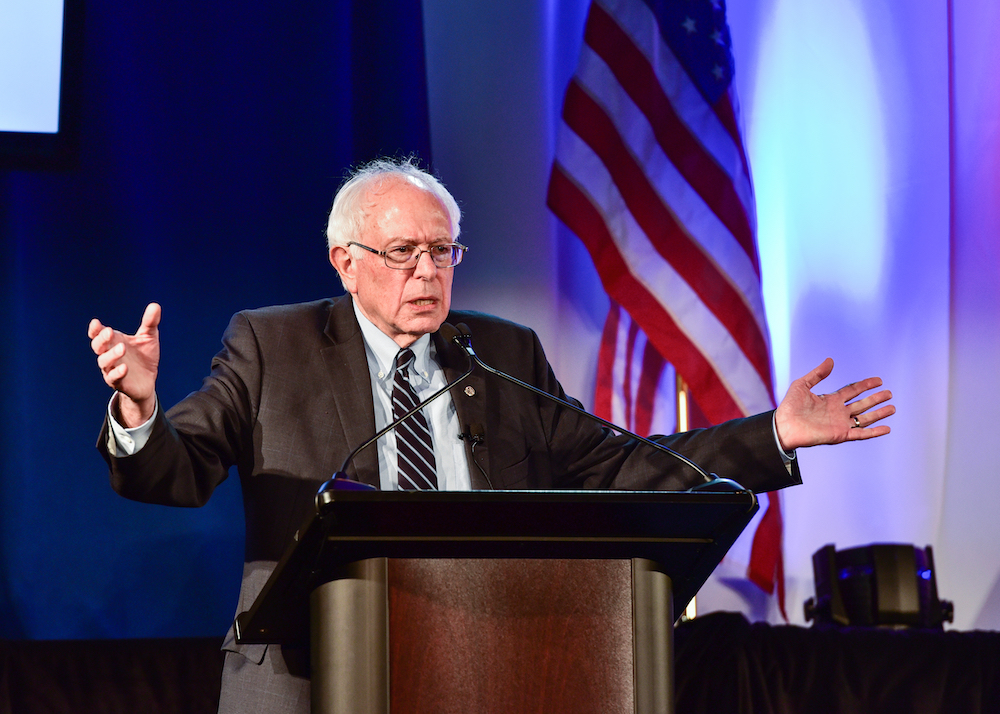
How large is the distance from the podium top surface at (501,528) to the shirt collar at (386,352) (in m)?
0.81

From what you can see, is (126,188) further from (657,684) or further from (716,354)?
(657,684)

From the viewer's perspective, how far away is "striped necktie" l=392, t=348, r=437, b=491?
181 centimetres

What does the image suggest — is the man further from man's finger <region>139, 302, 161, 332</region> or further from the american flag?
the american flag

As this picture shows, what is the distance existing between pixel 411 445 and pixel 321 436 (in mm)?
170

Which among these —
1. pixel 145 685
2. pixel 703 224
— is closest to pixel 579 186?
pixel 703 224

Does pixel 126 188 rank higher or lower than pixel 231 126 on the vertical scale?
lower

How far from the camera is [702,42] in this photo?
3242mm

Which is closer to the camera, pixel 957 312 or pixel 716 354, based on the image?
pixel 716 354

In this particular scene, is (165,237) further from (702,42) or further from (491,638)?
(491,638)

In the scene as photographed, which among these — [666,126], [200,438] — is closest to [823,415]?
[200,438]

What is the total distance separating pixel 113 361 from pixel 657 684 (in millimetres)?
847

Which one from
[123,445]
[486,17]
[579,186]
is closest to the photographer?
[123,445]

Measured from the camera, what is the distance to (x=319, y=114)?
3141 millimetres

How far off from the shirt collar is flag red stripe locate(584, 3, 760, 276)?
1.49 meters
